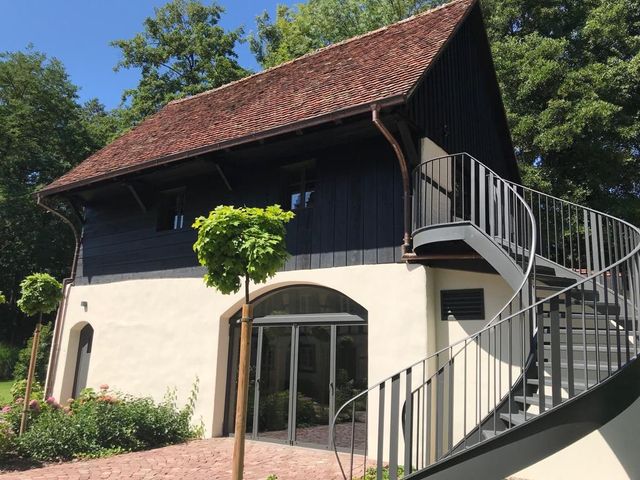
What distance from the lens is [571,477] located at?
240 inches

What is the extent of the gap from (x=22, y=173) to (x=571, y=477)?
2593cm

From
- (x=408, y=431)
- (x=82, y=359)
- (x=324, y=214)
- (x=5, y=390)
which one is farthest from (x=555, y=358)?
(x=5, y=390)

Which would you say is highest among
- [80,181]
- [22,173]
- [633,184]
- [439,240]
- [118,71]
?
[118,71]

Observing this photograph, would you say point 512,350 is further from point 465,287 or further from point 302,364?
point 302,364

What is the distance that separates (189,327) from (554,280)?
6478mm

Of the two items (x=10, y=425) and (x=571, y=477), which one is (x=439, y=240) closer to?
(x=571, y=477)

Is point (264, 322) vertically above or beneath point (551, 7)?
beneath

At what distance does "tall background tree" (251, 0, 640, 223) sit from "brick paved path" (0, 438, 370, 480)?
34.1 ft

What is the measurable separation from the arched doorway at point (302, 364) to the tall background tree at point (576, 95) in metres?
8.71

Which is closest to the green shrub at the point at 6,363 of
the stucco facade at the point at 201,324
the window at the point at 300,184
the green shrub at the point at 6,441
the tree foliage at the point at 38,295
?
the stucco facade at the point at 201,324

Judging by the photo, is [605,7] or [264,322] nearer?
[264,322]

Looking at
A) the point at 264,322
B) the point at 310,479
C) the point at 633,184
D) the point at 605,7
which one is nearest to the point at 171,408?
the point at 264,322

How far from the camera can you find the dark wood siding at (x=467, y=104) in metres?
8.45

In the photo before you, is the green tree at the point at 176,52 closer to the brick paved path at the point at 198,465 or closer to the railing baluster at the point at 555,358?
the brick paved path at the point at 198,465
